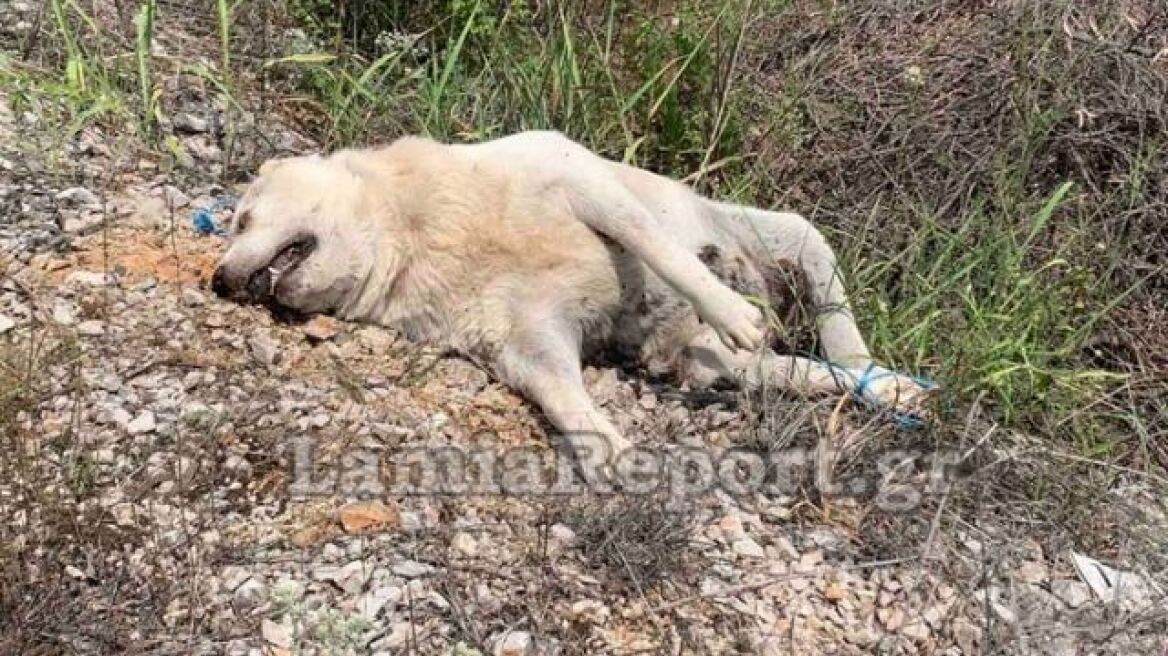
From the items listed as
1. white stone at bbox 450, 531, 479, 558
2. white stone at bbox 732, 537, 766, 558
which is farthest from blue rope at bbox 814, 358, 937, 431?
white stone at bbox 450, 531, 479, 558

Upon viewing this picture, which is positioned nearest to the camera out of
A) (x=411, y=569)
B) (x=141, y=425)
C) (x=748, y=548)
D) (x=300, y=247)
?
(x=411, y=569)

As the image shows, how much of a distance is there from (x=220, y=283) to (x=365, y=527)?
4.11ft

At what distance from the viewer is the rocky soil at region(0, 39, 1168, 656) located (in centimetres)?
320

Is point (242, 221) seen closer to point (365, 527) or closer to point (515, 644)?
point (365, 527)

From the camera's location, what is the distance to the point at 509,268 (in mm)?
4410

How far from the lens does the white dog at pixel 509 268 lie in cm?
433

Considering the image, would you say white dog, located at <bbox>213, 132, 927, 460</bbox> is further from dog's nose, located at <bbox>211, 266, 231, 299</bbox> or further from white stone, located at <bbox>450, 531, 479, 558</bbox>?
white stone, located at <bbox>450, 531, 479, 558</bbox>

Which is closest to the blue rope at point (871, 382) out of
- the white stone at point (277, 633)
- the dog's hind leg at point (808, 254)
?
the dog's hind leg at point (808, 254)

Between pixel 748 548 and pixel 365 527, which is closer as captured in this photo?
pixel 365 527

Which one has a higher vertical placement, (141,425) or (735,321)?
(735,321)

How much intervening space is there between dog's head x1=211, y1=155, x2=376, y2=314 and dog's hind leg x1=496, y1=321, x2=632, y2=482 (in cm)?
61

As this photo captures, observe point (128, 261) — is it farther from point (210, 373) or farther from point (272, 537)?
point (272, 537)

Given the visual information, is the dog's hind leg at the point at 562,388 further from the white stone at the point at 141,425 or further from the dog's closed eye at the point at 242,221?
the white stone at the point at 141,425

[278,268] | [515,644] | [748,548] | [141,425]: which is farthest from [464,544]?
[278,268]
